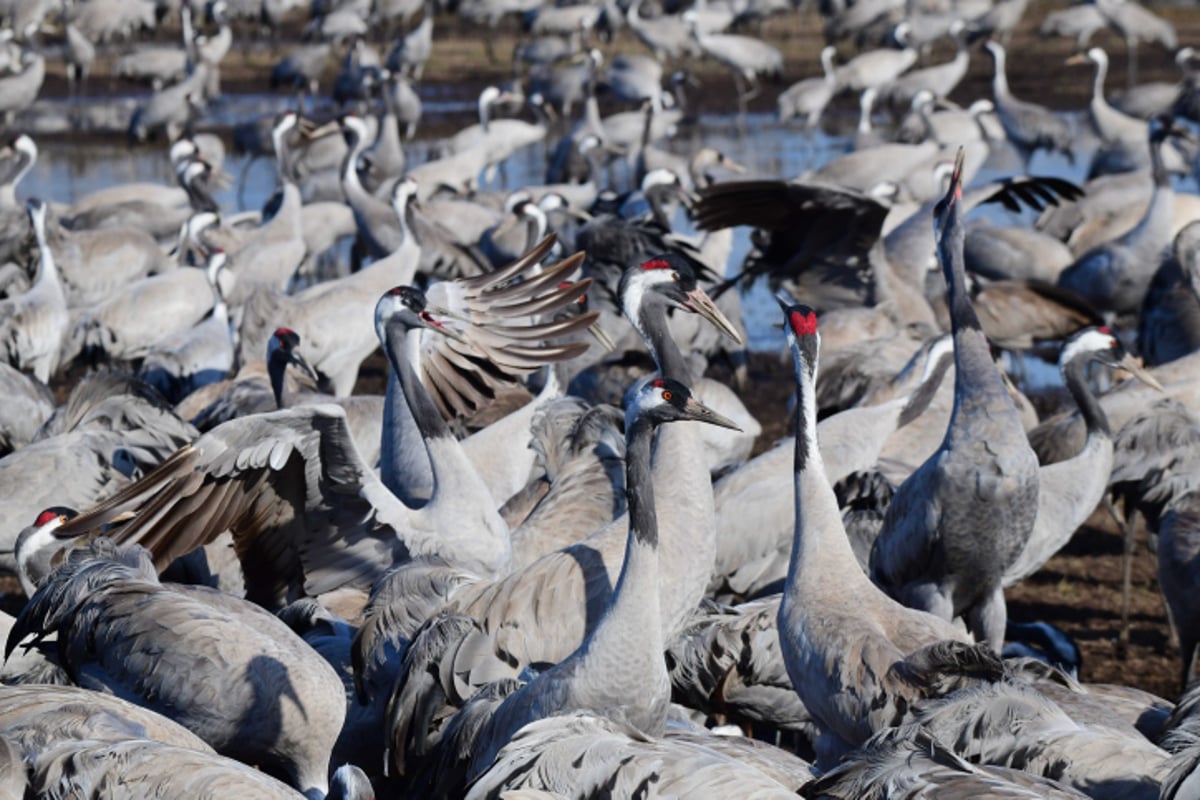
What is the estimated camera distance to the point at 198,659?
4387mm

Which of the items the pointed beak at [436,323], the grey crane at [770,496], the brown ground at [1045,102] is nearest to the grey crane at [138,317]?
the brown ground at [1045,102]

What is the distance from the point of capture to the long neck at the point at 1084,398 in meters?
5.84

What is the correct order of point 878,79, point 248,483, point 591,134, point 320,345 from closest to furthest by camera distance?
point 248,483, point 320,345, point 591,134, point 878,79

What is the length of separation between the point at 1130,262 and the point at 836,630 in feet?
20.3

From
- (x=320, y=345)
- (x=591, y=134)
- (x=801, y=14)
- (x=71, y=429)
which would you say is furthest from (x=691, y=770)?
(x=801, y=14)

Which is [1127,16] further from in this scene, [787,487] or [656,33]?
[787,487]

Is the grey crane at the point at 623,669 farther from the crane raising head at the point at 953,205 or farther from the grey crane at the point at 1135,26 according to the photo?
the grey crane at the point at 1135,26

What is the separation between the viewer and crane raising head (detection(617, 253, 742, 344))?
499 cm

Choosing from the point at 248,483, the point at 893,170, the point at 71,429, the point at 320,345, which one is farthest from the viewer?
the point at 893,170

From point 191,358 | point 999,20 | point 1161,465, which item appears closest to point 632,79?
point 999,20

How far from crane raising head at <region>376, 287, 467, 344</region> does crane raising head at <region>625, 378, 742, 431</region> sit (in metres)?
1.51

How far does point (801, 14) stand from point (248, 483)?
2552 centimetres

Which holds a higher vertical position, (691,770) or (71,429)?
(691,770)

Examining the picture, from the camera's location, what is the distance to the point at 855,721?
409cm
